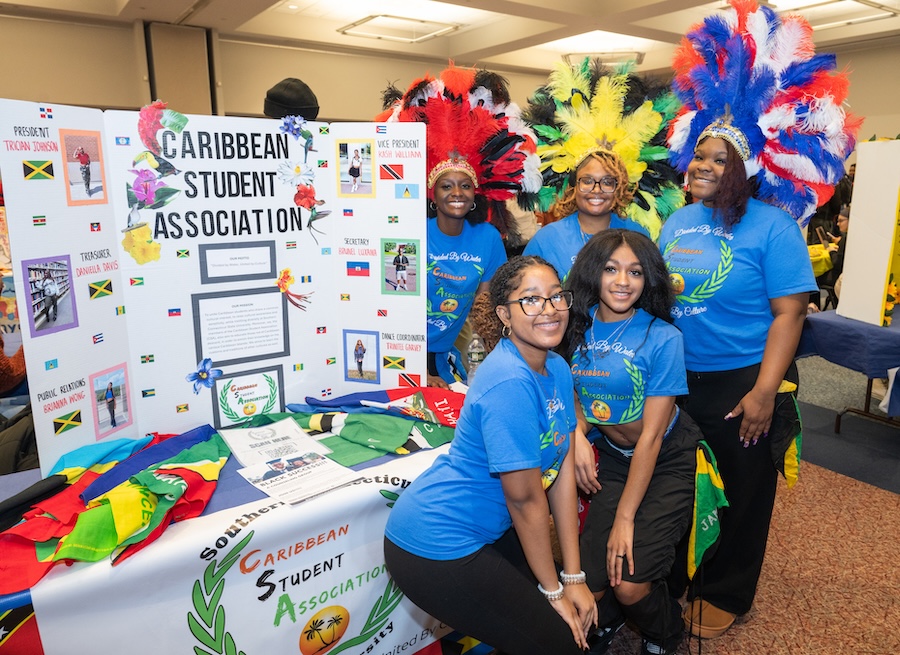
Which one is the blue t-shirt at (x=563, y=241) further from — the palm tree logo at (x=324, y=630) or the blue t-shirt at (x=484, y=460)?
the palm tree logo at (x=324, y=630)

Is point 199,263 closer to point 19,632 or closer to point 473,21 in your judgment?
point 19,632

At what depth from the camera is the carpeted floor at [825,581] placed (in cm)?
212

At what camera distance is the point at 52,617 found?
125 centimetres

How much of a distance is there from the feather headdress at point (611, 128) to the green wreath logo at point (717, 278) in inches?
25.2

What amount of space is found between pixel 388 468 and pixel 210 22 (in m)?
7.81

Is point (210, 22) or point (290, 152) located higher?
point (210, 22)

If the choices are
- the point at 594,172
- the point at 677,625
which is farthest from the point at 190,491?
the point at 594,172

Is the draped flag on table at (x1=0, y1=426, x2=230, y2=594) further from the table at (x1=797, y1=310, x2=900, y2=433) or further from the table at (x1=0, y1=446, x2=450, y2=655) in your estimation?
the table at (x1=797, y1=310, x2=900, y2=433)

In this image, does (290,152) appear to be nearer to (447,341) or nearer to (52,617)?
(447,341)

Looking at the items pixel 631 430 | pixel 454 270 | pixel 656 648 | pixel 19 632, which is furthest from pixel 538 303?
pixel 19 632

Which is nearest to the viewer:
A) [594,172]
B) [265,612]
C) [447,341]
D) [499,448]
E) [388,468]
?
[499,448]

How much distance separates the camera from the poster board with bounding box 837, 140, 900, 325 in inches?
123

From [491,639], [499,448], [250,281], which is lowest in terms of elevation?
[491,639]

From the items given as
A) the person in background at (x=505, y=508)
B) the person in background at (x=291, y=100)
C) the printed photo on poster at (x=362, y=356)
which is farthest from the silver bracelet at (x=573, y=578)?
the person in background at (x=291, y=100)
